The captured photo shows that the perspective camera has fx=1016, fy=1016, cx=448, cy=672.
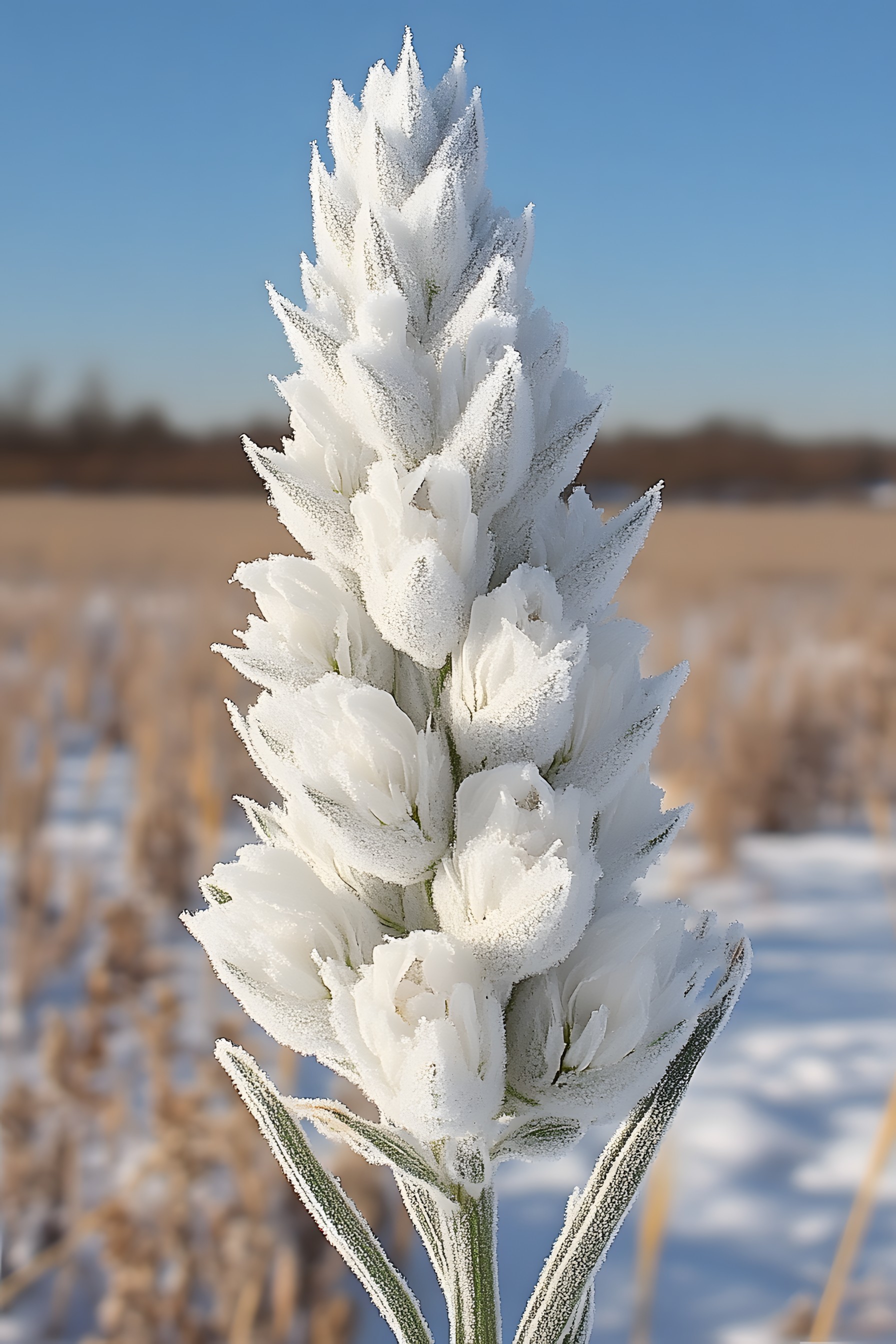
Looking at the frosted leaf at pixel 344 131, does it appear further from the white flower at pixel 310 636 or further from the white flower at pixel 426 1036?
the white flower at pixel 426 1036

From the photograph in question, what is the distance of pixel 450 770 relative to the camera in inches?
19.5

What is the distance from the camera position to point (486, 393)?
48 centimetres

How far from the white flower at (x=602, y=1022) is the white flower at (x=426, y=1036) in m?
0.02

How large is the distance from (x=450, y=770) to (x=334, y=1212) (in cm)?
24

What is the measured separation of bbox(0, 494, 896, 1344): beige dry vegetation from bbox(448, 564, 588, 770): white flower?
3.60 ft

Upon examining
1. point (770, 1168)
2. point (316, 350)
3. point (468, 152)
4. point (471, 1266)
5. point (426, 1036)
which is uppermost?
point (468, 152)

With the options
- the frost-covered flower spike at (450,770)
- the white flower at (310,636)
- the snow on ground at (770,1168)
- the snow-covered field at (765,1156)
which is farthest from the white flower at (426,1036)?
the snow on ground at (770,1168)

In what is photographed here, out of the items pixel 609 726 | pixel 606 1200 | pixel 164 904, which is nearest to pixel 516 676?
pixel 609 726

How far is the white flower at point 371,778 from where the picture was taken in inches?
18.4

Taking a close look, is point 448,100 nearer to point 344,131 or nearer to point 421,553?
point 344,131

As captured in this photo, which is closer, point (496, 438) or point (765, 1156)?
point (496, 438)

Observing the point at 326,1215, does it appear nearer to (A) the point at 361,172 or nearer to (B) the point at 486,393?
(B) the point at 486,393

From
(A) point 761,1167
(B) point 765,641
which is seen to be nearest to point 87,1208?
(A) point 761,1167

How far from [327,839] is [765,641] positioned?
8.23 m
